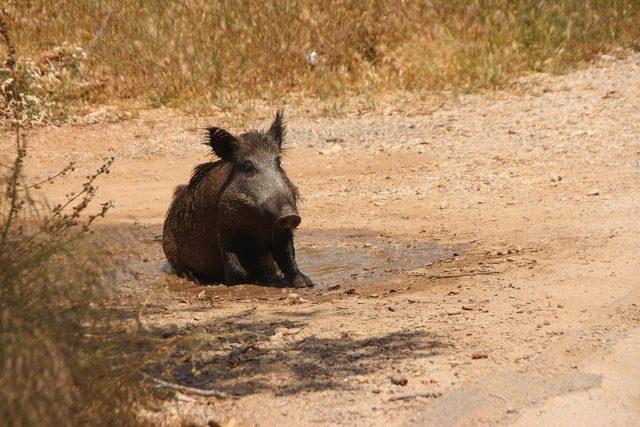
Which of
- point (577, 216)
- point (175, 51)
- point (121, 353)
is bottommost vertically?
point (577, 216)

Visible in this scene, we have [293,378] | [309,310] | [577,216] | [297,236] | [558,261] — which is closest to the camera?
[293,378]

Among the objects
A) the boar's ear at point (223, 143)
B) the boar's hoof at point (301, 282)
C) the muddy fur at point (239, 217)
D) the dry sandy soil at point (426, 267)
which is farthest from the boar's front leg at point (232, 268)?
the boar's ear at point (223, 143)

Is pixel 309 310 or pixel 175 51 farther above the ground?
pixel 175 51

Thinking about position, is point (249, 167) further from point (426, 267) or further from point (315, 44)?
point (315, 44)

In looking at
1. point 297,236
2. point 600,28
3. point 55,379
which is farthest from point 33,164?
point 55,379

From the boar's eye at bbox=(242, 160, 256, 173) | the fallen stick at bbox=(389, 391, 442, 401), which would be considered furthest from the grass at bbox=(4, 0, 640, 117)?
the fallen stick at bbox=(389, 391, 442, 401)

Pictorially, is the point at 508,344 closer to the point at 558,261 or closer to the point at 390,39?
the point at 558,261

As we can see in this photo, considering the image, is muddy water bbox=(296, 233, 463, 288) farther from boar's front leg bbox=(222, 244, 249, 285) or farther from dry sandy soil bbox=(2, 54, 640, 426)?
boar's front leg bbox=(222, 244, 249, 285)

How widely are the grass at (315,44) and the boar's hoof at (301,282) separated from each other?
6.99m

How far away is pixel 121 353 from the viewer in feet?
15.5

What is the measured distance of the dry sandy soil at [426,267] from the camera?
17.8 feet

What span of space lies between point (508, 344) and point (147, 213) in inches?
266

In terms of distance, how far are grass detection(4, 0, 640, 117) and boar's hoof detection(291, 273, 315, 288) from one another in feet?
22.9

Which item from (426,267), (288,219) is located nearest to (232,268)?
(288,219)
